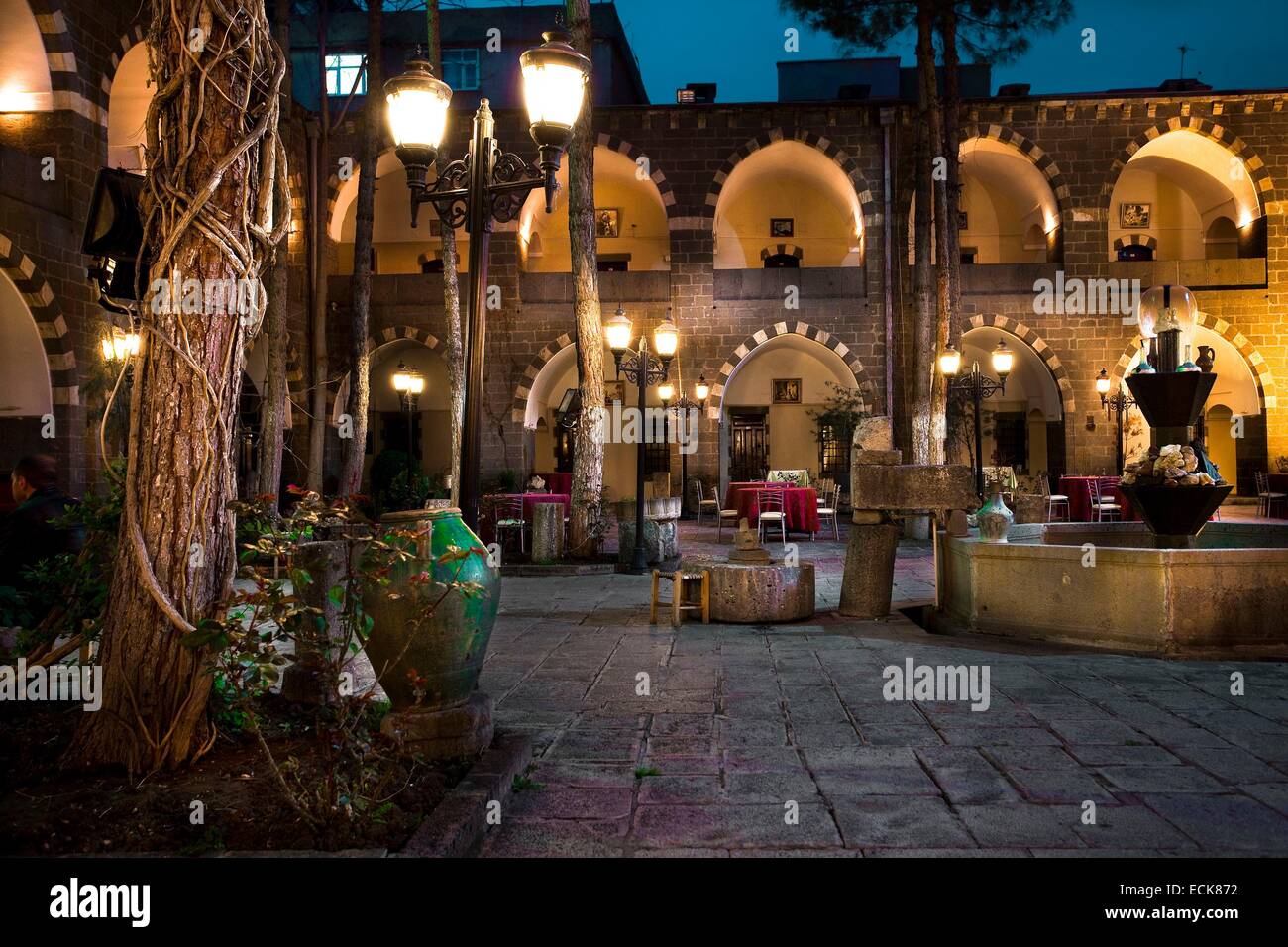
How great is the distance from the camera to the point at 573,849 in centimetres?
245

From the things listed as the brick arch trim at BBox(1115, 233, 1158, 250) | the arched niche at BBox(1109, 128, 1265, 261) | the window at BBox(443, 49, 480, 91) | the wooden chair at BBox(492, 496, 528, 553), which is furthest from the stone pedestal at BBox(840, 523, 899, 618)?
the window at BBox(443, 49, 480, 91)

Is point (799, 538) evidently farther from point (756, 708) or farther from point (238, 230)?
point (238, 230)

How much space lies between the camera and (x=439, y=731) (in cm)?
291

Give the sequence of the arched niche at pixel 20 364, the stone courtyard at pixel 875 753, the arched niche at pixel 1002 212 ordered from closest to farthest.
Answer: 1. the stone courtyard at pixel 875 753
2. the arched niche at pixel 20 364
3. the arched niche at pixel 1002 212

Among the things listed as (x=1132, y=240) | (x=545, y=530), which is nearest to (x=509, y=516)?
(x=545, y=530)

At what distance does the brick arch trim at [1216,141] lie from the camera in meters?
17.3

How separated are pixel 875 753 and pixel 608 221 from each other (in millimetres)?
18862

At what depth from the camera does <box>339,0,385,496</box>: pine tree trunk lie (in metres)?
13.6

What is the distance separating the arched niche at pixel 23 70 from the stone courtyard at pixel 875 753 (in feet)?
36.8

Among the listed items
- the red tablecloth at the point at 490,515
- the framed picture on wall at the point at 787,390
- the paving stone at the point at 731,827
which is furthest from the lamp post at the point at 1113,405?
Result: the paving stone at the point at 731,827

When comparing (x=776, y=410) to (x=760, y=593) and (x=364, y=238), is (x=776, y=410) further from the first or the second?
(x=760, y=593)

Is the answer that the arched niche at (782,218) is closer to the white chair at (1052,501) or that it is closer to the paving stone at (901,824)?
the white chair at (1052,501)

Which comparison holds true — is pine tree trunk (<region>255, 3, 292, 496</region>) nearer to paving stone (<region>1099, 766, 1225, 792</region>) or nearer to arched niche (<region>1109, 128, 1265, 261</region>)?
paving stone (<region>1099, 766, 1225, 792</region>)

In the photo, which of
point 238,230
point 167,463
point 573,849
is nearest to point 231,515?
point 167,463
